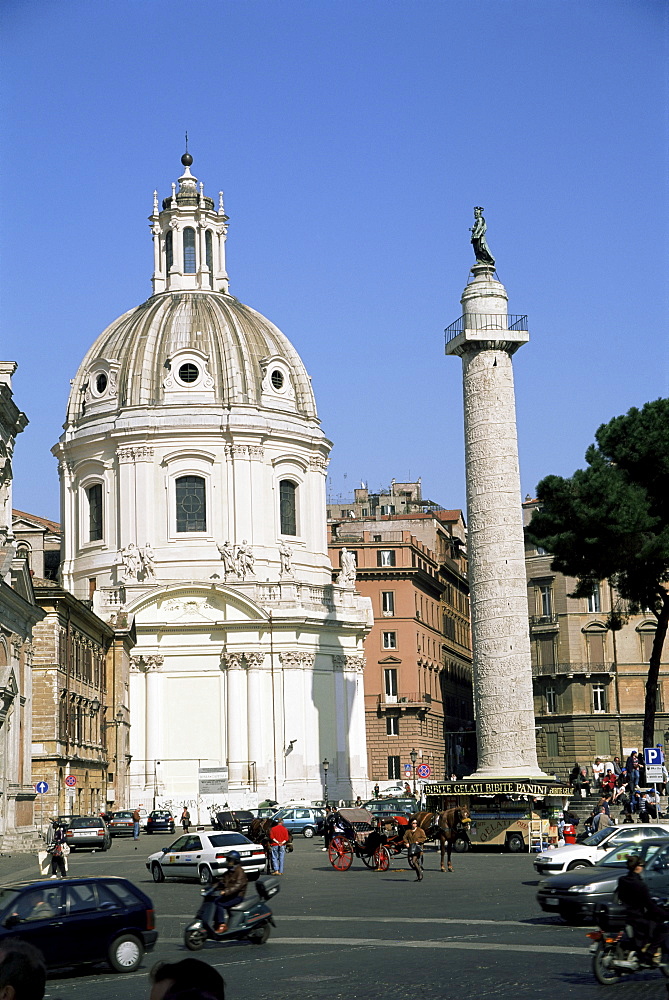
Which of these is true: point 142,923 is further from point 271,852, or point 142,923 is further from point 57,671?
point 57,671

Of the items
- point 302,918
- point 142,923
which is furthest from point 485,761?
point 142,923

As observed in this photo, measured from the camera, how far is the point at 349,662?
79438 millimetres

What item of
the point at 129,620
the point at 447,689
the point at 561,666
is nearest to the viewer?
the point at 129,620

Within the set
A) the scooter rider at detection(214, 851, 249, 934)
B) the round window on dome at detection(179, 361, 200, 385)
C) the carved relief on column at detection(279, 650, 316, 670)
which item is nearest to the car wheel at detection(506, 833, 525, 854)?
the scooter rider at detection(214, 851, 249, 934)

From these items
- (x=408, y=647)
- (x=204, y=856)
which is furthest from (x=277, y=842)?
(x=408, y=647)

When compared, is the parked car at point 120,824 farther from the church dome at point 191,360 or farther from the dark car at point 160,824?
the church dome at point 191,360

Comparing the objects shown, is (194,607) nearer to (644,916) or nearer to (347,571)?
(347,571)

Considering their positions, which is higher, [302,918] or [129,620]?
[129,620]

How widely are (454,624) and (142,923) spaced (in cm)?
9350

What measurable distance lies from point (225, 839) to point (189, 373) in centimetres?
5154

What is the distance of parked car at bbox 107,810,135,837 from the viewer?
186ft

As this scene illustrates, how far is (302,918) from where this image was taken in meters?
22.7

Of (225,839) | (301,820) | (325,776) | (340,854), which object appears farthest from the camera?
(325,776)

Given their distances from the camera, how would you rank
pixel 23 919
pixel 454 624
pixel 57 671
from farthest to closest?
pixel 454 624 < pixel 57 671 < pixel 23 919
